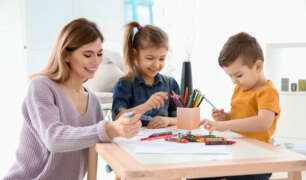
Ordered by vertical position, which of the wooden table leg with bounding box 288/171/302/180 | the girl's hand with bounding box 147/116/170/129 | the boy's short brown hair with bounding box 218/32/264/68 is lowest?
the wooden table leg with bounding box 288/171/302/180

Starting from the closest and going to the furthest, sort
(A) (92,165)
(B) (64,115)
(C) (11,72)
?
1. (A) (92,165)
2. (B) (64,115)
3. (C) (11,72)

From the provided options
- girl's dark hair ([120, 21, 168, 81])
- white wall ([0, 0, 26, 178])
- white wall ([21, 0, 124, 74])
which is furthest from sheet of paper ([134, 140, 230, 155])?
white wall ([21, 0, 124, 74])

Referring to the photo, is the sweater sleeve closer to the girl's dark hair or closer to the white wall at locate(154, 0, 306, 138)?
the girl's dark hair

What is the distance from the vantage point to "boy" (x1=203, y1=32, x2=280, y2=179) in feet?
3.78

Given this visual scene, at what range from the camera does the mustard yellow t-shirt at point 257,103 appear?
1174 mm

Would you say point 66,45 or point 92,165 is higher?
point 66,45

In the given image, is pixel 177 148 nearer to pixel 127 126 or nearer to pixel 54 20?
pixel 127 126

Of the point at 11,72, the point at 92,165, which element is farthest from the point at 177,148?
the point at 11,72

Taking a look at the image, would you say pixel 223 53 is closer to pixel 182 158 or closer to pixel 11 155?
pixel 182 158

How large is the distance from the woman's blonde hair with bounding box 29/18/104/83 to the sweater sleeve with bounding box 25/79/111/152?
8cm

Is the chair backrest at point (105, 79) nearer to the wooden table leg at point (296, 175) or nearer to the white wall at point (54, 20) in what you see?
the white wall at point (54, 20)

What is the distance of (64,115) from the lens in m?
1.20

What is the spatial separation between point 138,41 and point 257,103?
58 cm

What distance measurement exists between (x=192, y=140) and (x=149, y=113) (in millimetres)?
509
